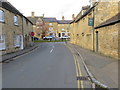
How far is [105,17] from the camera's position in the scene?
19.0m

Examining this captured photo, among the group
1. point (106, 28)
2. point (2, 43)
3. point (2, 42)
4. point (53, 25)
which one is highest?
point (53, 25)

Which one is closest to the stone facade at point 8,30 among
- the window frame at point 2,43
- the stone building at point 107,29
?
the window frame at point 2,43

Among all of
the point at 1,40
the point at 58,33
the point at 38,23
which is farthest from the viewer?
the point at 58,33

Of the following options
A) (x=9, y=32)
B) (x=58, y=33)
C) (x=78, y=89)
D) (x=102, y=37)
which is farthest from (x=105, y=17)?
(x=58, y=33)

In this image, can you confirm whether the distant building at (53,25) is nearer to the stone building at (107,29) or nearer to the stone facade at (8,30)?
the stone facade at (8,30)

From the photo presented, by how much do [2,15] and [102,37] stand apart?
39.1ft

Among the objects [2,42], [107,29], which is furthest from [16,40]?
[107,29]

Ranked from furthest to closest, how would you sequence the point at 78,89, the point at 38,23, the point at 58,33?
the point at 58,33, the point at 38,23, the point at 78,89

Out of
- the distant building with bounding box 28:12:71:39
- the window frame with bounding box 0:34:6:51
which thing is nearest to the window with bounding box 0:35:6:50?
the window frame with bounding box 0:34:6:51

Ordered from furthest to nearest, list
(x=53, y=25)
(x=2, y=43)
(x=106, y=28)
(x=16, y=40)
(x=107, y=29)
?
1. (x=53, y=25)
2. (x=16, y=40)
3. (x=2, y=43)
4. (x=106, y=28)
5. (x=107, y=29)

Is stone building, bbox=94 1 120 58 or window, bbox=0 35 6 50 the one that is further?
window, bbox=0 35 6 50

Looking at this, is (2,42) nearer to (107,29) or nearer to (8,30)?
(8,30)

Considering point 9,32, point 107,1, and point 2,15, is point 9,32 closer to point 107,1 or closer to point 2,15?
point 2,15

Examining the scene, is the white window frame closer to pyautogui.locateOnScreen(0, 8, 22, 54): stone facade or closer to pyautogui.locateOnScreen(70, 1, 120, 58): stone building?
pyautogui.locateOnScreen(0, 8, 22, 54): stone facade
